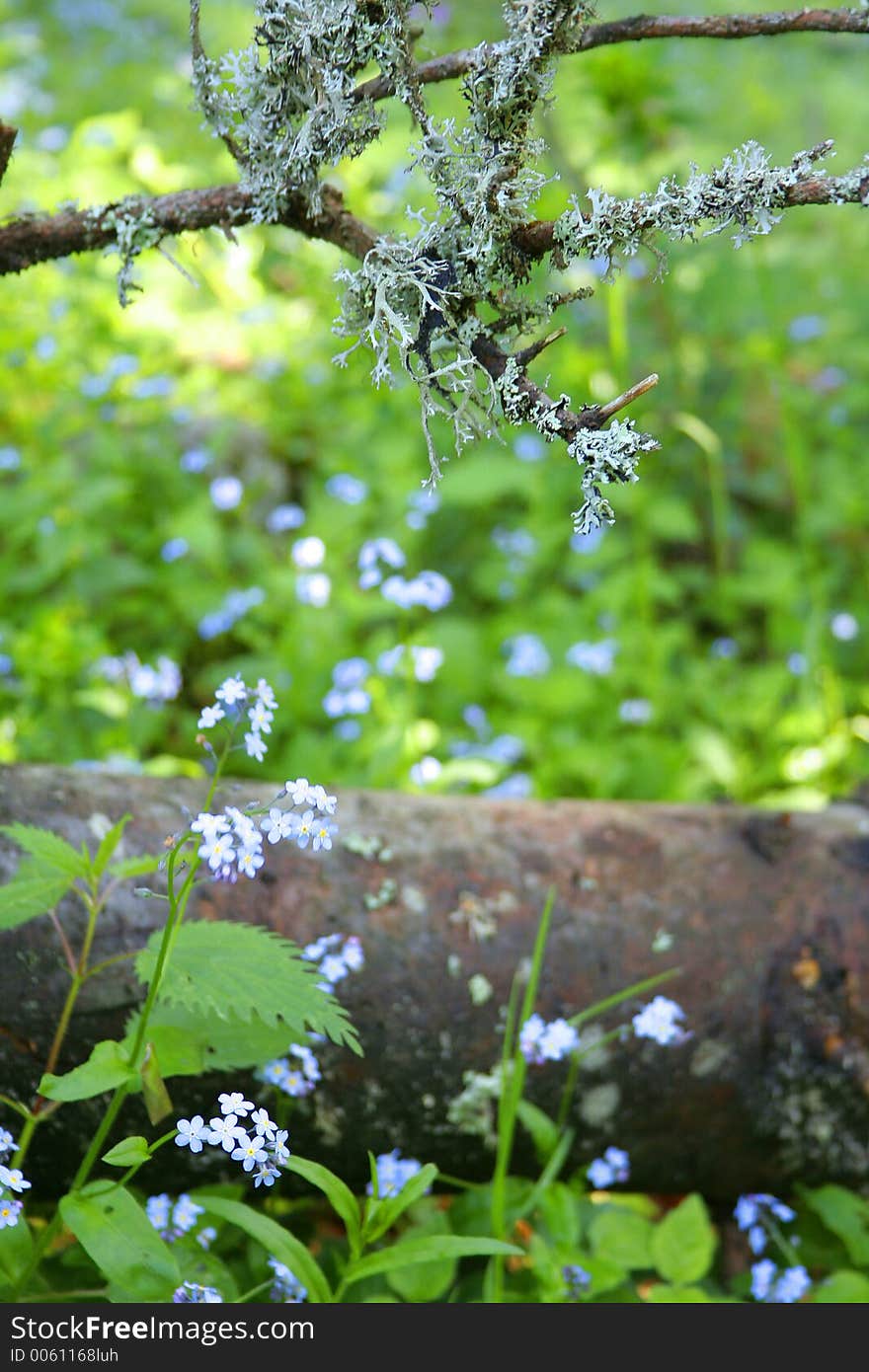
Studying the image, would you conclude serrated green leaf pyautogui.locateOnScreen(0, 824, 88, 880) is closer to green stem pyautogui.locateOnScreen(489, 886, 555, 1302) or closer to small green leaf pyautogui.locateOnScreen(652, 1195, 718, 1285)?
green stem pyautogui.locateOnScreen(489, 886, 555, 1302)

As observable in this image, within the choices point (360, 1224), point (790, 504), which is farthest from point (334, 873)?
point (790, 504)

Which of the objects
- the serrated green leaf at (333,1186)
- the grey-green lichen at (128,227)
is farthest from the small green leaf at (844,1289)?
the grey-green lichen at (128,227)

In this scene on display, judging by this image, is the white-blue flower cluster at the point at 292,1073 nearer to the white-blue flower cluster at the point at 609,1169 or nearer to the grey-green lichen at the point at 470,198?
the white-blue flower cluster at the point at 609,1169

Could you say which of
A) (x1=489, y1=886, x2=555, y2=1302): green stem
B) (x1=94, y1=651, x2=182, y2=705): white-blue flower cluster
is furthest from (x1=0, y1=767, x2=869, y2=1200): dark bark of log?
(x1=94, y1=651, x2=182, y2=705): white-blue flower cluster

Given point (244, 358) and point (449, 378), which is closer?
point (449, 378)

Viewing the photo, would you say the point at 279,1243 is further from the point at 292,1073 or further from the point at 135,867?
the point at 135,867
